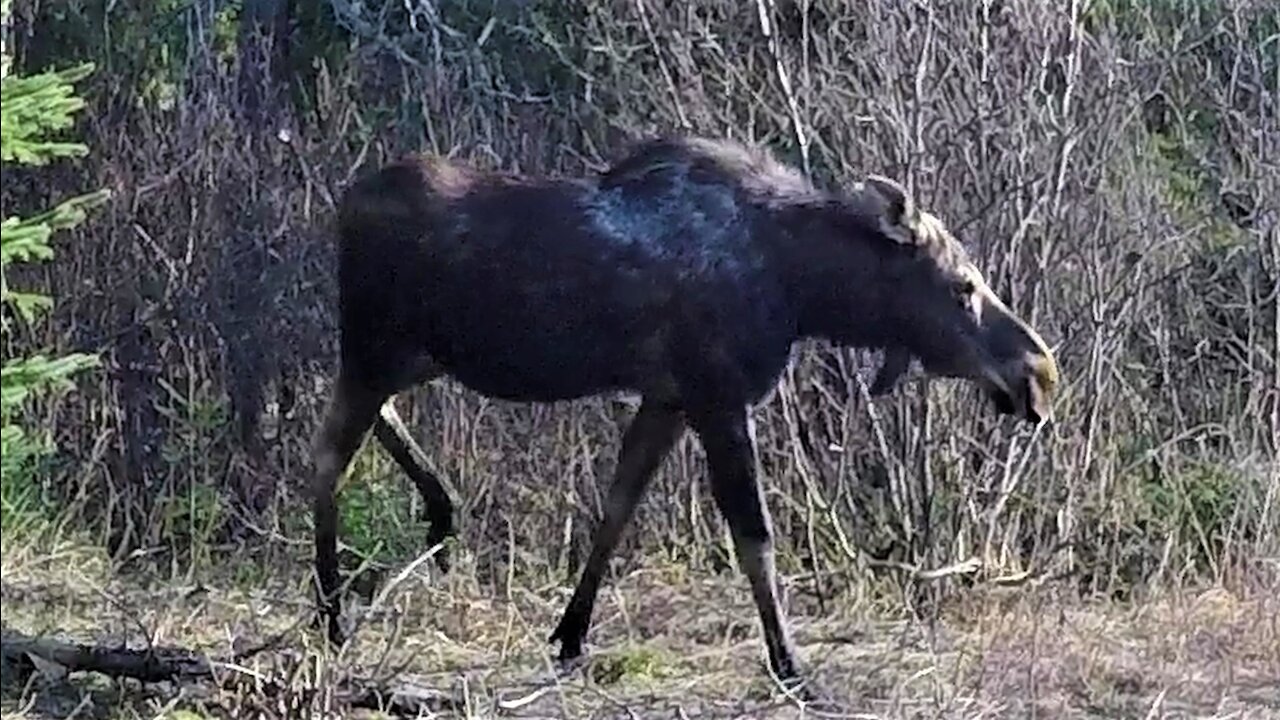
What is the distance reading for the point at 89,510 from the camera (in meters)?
10.7

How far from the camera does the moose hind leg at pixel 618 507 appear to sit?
8.20 meters

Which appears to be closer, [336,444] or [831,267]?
[831,267]

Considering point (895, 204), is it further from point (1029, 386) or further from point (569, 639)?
point (569, 639)

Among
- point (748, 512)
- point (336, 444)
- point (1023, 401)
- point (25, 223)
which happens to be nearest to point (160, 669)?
point (336, 444)

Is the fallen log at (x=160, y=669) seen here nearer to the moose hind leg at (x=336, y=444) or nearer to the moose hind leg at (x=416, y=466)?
the moose hind leg at (x=336, y=444)

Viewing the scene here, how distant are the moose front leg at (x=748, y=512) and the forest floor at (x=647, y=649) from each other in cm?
20

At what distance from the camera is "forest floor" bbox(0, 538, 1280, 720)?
717 centimetres

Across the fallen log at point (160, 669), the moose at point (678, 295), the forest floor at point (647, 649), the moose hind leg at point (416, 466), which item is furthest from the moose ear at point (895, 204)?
the fallen log at point (160, 669)

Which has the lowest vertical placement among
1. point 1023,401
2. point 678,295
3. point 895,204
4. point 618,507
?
point 618,507

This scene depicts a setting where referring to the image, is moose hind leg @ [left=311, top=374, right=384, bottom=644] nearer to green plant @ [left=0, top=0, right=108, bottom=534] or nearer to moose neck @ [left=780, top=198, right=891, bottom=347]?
moose neck @ [left=780, top=198, right=891, bottom=347]

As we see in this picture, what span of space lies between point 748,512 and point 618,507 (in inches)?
28.4

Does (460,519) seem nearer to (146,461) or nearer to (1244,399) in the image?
(146,461)

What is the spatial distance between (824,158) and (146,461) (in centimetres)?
355

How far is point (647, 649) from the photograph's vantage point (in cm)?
841
